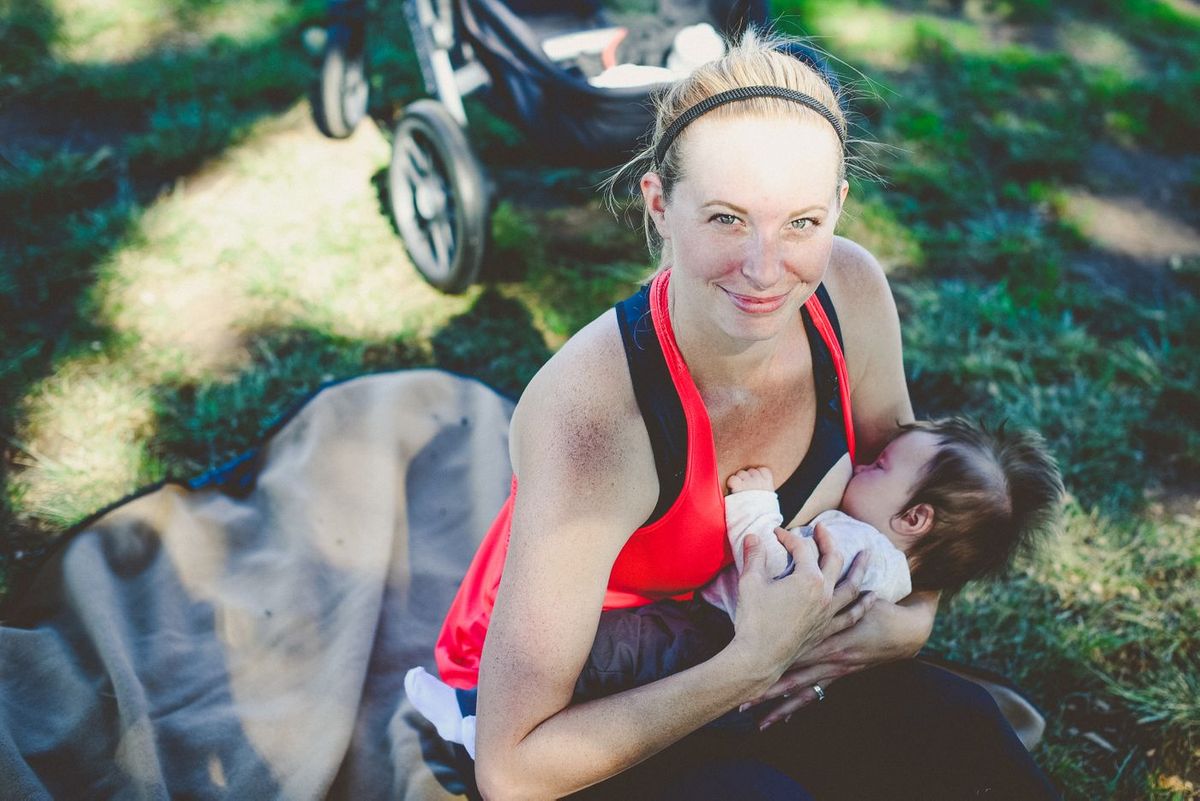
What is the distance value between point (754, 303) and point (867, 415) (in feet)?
2.23

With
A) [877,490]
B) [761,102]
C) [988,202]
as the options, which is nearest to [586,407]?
[761,102]

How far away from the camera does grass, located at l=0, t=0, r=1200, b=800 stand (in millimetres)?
2564

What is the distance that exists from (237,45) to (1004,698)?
4818mm

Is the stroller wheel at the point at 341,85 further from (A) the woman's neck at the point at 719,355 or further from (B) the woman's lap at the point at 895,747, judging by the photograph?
(B) the woman's lap at the point at 895,747

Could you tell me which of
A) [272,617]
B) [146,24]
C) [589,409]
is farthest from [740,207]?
[146,24]

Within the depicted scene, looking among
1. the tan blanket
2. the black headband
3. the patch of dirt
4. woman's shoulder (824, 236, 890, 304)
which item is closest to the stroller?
the tan blanket

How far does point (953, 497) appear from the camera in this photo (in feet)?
6.04

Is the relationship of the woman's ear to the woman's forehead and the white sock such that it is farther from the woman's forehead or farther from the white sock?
the white sock

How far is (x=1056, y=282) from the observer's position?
12.1 feet

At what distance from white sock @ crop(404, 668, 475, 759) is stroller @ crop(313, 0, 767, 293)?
1.75 meters

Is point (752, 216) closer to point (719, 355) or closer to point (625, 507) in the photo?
point (719, 355)

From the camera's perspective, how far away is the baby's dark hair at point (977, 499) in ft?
6.06

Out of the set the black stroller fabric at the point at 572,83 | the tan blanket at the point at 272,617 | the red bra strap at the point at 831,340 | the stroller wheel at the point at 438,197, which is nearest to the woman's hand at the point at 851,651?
the red bra strap at the point at 831,340

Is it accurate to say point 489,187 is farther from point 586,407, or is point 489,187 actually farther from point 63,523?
point 586,407
